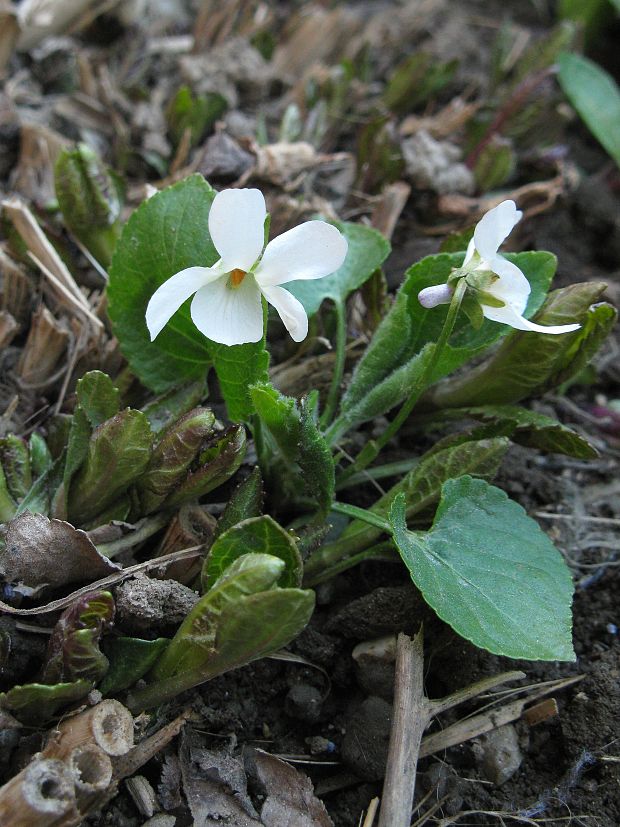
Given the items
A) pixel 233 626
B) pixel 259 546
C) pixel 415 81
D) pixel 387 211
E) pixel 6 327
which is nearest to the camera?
pixel 233 626

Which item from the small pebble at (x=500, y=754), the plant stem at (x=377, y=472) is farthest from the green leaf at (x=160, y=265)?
the small pebble at (x=500, y=754)

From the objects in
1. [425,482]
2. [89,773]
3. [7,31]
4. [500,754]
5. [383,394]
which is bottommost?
[500,754]

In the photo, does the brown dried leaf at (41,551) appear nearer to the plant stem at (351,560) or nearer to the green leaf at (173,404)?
the green leaf at (173,404)

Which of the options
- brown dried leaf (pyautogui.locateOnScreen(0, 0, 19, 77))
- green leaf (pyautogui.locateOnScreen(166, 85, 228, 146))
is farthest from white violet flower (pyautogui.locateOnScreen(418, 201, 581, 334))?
brown dried leaf (pyautogui.locateOnScreen(0, 0, 19, 77))

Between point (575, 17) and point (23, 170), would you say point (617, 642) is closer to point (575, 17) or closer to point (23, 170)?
point (23, 170)

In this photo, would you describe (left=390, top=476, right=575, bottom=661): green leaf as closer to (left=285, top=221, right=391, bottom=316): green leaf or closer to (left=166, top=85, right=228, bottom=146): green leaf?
(left=285, top=221, right=391, bottom=316): green leaf

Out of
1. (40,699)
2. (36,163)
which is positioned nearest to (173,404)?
(40,699)

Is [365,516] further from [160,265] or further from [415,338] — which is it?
[160,265]
